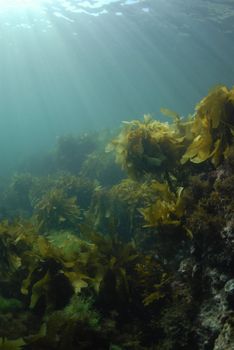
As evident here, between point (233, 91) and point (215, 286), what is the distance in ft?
7.16

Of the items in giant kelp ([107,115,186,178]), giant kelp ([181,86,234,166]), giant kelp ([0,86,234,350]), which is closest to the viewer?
giant kelp ([0,86,234,350])

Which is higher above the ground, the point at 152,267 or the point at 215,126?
the point at 215,126

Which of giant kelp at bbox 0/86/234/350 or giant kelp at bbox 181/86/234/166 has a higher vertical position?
giant kelp at bbox 181/86/234/166

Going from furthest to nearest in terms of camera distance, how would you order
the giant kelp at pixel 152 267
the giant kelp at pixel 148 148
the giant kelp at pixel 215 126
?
the giant kelp at pixel 148 148
the giant kelp at pixel 215 126
the giant kelp at pixel 152 267

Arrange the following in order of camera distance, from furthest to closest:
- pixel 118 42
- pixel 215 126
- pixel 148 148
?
1. pixel 118 42
2. pixel 148 148
3. pixel 215 126

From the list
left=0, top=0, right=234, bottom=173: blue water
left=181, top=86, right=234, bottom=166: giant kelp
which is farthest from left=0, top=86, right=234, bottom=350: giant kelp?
left=0, top=0, right=234, bottom=173: blue water

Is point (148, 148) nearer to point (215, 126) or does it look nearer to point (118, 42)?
point (215, 126)

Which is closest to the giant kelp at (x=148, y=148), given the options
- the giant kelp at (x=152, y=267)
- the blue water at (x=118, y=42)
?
the giant kelp at (x=152, y=267)

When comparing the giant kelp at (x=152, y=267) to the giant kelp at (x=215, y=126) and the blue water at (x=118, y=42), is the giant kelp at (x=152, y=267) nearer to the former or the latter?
the giant kelp at (x=215, y=126)

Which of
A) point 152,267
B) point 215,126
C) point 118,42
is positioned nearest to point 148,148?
point 215,126

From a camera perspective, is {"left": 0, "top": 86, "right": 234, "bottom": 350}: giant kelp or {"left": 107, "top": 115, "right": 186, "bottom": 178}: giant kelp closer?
Answer: {"left": 0, "top": 86, "right": 234, "bottom": 350}: giant kelp

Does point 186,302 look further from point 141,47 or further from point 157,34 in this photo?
point 141,47

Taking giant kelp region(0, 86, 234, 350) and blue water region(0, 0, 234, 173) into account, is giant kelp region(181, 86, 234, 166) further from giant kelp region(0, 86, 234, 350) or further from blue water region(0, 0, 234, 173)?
blue water region(0, 0, 234, 173)

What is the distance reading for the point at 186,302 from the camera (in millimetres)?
3424
